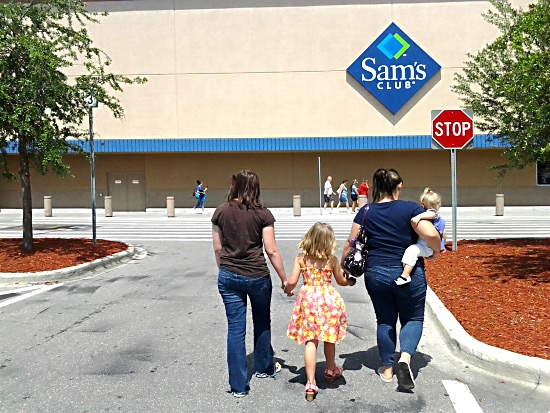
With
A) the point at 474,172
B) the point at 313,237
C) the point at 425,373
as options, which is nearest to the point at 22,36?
the point at 313,237

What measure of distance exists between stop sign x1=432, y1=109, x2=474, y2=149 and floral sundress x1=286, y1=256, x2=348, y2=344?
8.75m

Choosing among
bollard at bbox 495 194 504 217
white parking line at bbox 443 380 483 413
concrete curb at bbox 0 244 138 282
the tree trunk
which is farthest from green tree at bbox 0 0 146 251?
bollard at bbox 495 194 504 217

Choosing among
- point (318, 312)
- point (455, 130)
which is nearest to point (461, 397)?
point (318, 312)

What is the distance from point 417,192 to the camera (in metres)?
33.6

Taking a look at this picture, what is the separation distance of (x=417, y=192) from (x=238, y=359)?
1166 inches

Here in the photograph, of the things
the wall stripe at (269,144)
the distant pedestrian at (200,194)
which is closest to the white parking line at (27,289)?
the distant pedestrian at (200,194)

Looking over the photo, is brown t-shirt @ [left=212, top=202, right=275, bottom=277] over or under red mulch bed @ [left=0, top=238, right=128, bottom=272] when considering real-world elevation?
over

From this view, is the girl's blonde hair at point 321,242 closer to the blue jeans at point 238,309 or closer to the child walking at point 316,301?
the child walking at point 316,301

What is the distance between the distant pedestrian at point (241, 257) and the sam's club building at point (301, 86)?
2709cm

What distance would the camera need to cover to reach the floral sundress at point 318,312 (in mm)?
5262

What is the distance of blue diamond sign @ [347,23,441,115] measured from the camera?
32.6 m

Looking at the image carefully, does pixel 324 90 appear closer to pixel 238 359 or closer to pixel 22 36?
pixel 22 36

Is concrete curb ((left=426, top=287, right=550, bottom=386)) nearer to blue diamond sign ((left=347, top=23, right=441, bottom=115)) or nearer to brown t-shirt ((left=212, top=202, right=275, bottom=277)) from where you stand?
brown t-shirt ((left=212, top=202, right=275, bottom=277))

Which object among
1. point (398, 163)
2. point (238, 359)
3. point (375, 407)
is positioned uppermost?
point (398, 163)
